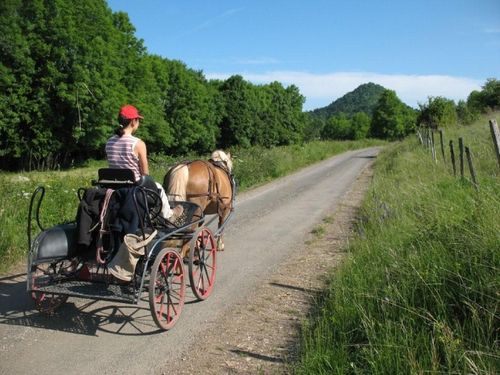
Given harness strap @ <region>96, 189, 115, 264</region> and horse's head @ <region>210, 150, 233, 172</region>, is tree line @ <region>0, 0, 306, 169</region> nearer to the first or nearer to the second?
horse's head @ <region>210, 150, 233, 172</region>

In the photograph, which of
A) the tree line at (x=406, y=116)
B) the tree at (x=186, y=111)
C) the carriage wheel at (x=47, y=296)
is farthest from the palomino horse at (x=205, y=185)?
the tree at (x=186, y=111)

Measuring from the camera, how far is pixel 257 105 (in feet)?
207

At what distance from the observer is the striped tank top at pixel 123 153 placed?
5023 millimetres

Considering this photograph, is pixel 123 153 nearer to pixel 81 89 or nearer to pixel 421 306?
pixel 421 306

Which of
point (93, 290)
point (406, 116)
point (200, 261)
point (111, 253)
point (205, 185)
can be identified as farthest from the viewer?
point (406, 116)

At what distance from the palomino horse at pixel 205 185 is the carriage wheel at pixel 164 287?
160cm

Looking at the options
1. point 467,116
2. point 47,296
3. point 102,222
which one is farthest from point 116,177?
point 467,116

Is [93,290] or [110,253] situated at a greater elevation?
[110,253]

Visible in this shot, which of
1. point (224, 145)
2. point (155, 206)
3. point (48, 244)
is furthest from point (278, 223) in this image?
point (224, 145)

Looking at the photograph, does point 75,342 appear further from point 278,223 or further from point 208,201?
point 278,223

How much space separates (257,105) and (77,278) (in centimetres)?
5961

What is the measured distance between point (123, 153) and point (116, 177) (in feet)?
1.23

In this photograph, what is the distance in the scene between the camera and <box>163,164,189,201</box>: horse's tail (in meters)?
6.59

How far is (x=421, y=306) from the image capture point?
401 cm
